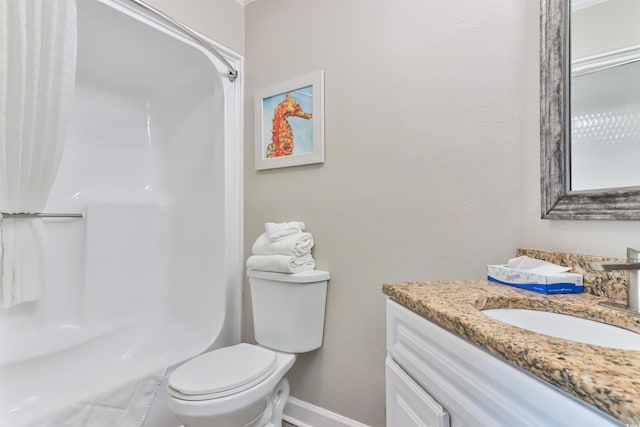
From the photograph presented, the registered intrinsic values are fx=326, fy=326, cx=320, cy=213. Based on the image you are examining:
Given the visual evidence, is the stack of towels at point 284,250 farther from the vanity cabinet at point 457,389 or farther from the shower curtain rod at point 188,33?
the shower curtain rod at point 188,33

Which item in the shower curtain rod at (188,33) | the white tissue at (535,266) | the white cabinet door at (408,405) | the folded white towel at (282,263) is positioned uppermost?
the shower curtain rod at (188,33)

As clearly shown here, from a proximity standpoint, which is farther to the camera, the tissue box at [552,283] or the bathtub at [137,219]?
the bathtub at [137,219]

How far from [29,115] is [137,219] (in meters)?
0.94

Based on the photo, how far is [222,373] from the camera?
122 centimetres

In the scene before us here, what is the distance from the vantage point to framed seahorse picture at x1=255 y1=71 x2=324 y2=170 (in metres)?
1.56

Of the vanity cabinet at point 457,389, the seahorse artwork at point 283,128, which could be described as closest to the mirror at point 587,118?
the vanity cabinet at point 457,389

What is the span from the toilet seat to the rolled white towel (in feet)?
1.42

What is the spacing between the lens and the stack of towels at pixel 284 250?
57.7 inches

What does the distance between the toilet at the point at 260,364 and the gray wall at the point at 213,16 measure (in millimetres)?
1268

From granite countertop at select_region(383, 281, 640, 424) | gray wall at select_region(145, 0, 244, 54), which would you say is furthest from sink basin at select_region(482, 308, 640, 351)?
gray wall at select_region(145, 0, 244, 54)

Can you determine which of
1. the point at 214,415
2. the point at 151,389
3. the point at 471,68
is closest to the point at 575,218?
the point at 471,68

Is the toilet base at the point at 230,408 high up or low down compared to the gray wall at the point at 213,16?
down

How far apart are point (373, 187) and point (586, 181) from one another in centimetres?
71

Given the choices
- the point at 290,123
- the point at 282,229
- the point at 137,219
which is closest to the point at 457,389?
the point at 282,229
